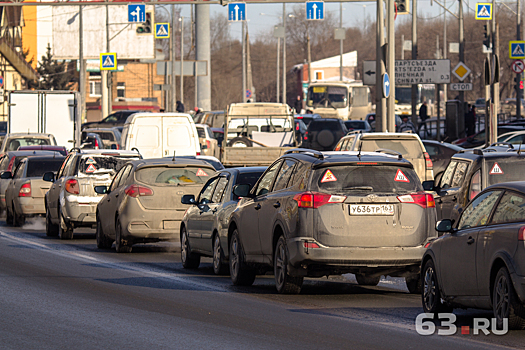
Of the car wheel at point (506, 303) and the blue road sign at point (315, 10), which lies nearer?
the car wheel at point (506, 303)

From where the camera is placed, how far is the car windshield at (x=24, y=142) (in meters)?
30.8

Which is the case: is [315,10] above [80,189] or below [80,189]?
above

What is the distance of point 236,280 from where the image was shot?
1202 centimetres

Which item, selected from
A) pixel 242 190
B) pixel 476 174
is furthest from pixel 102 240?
pixel 476 174

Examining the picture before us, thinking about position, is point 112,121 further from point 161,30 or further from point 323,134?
point 323,134

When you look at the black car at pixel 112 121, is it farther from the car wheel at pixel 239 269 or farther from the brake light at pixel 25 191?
the car wheel at pixel 239 269

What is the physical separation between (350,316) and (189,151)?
17.3 m

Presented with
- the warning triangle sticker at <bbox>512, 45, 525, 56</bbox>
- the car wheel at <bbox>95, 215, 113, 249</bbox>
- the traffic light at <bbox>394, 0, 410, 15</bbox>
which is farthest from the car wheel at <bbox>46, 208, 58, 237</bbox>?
the warning triangle sticker at <bbox>512, 45, 525, 56</bbox>

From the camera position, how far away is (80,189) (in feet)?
62.5

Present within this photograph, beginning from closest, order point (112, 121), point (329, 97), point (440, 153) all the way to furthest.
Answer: point (440, 153) → point (112, 121) → point (329, 97)

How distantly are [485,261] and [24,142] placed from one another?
24.3 m

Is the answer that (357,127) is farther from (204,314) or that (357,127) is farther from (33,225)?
(204,314)

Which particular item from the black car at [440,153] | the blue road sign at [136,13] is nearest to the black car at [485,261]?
the black car at [440,153]

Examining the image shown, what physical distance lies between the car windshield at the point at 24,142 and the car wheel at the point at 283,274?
2075 centimetres
